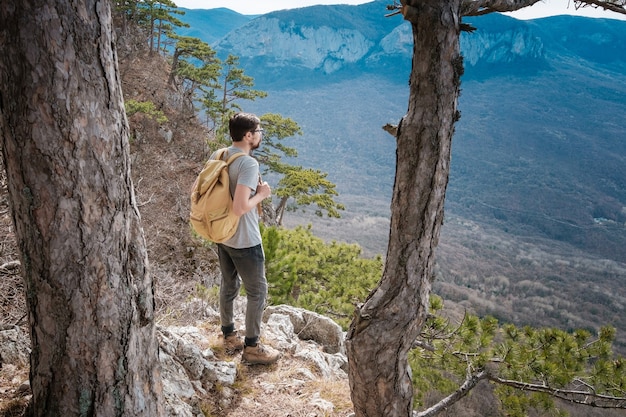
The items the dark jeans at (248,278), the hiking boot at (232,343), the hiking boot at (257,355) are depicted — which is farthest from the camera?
the hiking boot at (232,343)

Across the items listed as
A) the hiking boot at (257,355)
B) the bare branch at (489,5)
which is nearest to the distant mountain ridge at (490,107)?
the hiking boot at (257,355)

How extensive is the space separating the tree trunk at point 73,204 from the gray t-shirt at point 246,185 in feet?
3.05

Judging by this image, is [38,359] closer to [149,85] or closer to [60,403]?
[60,403]

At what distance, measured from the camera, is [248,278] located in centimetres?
244

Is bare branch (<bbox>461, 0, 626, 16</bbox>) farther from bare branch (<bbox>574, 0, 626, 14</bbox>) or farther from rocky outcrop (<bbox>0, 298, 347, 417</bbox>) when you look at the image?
rocky outcrop (<bbox>0, 298, 347, 417</bbox>)

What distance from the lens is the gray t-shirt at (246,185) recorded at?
217 centimetres

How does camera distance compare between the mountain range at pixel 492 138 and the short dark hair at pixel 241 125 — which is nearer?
the short dark hair at pixel 241 125

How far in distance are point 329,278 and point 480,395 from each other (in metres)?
19.2

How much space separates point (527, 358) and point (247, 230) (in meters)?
2.08

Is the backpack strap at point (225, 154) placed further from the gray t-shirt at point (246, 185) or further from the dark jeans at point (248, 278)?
the dark jeans at point (248, 278)

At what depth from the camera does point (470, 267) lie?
218 ft

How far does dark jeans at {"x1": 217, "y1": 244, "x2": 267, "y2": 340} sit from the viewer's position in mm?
2387

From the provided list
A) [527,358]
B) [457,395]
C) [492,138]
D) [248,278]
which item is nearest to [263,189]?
[248,278]

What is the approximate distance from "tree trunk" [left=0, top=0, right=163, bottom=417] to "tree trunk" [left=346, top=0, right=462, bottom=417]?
3.45ft
